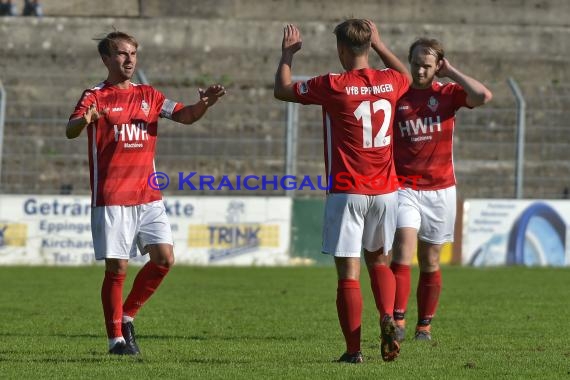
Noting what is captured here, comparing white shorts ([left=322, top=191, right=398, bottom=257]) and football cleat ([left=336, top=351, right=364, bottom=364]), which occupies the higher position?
white shorts ([left=322, top=191, right=398, bottom=257])

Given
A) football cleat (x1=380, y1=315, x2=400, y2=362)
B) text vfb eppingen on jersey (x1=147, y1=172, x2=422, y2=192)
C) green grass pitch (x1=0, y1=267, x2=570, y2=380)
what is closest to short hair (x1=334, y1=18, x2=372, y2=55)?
football cleat (x1=380, y1=315, x2=400, y2=362)

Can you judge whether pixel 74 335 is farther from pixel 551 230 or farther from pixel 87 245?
pixel 551 230

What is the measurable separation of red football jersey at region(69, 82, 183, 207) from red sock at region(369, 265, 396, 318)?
1.67m

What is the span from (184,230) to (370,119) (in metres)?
11.9

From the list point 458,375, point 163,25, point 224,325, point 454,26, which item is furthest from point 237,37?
point 458,375

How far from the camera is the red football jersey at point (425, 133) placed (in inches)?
380

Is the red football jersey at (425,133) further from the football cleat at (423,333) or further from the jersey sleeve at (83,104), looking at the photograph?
the jersey sleeve at (83,104)

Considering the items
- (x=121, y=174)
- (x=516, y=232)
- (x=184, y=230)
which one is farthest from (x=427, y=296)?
(x=516, y=232)

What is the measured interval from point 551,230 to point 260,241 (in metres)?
4.53

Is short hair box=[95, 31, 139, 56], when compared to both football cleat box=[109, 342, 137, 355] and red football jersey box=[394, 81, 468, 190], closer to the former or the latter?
football cleat box=[109, 342, 137, 355]

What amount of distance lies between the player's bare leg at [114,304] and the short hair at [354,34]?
2228 mm

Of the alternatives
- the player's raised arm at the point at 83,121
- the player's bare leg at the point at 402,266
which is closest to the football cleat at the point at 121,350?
the player's raised arm at the point at 83,121

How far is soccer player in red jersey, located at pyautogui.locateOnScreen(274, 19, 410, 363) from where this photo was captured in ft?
25.4

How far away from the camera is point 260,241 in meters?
19.6
